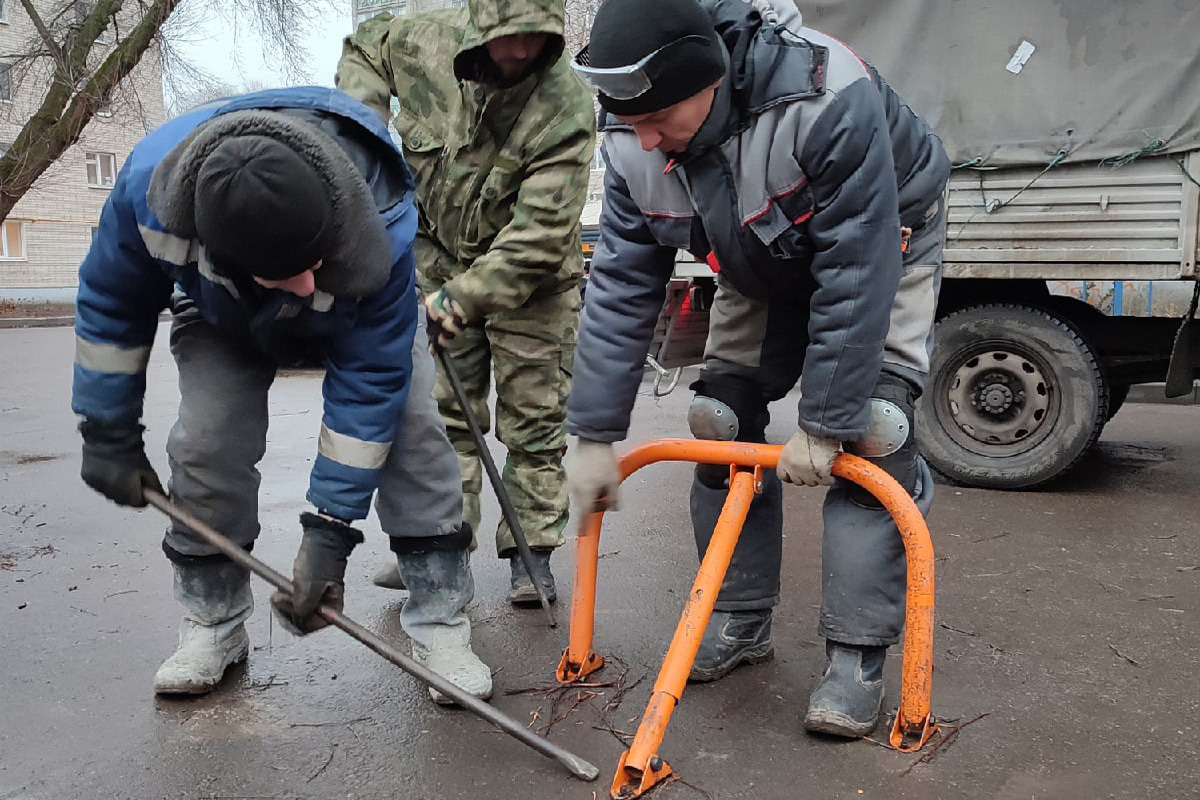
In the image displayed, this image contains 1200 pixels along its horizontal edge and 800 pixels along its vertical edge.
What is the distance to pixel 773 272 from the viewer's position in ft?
8.20

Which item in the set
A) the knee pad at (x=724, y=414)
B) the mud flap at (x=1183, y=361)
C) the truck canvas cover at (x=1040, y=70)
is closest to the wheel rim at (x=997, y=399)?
the mud flap at (x=1183, y=361)

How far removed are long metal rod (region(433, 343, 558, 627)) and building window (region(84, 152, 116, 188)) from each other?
99.1 ft

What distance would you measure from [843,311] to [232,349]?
4.80 feet

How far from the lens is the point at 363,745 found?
2.43 meters

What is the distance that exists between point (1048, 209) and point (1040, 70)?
656mm

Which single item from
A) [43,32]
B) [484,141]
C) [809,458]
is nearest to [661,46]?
[809,458]

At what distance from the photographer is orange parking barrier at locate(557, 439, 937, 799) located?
7.19 feet

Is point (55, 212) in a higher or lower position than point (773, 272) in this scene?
lower

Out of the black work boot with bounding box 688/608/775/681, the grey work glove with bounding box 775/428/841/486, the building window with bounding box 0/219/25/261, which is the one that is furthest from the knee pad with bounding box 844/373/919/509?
the building window with bounding box 0/219/25/261

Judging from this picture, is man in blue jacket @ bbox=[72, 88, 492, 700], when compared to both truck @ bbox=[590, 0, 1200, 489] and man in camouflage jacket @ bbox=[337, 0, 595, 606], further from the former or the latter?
truck @ bbox=[590, 0, 1200, 489]

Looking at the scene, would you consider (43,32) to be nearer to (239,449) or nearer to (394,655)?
(239,449)

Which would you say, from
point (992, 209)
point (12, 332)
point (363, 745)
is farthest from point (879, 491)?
point (12, 332)

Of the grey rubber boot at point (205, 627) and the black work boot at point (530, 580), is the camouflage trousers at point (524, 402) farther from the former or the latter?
the grey rubber boot at point (205, 627)

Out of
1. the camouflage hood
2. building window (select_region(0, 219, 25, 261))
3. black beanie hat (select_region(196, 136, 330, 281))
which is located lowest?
building window (select_region(0, 219, 25, 261))
